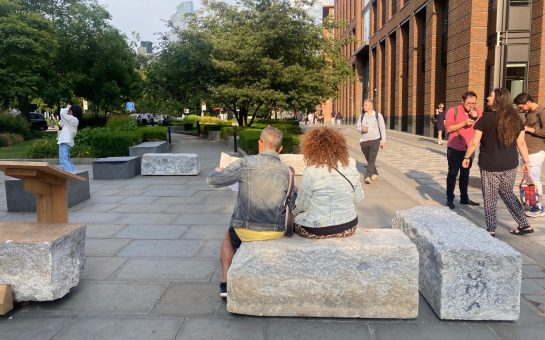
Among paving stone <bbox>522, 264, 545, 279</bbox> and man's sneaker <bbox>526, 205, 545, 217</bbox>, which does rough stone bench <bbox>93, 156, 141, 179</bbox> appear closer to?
man's sneaker <bbox>526, 205, 545, 217</bbox>

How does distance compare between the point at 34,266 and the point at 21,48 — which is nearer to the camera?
the point at 34,266

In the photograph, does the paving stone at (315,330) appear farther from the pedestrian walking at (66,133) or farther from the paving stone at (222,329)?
the pedestrian walking at (66,133)

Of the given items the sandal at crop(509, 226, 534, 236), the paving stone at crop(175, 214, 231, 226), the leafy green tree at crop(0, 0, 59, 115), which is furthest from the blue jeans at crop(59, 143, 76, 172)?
the leafy green tree at crop(0, 0, 59, 115)

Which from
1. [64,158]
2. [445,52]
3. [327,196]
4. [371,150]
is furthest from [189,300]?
[445,52]

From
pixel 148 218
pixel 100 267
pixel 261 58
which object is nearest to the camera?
pixel 100 267

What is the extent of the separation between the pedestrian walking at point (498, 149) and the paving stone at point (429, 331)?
2.59 meters

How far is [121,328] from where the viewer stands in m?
3.60

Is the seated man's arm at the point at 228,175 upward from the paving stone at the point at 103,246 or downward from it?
upward

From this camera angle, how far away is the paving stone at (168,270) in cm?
469

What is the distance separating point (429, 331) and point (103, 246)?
13.1 feet

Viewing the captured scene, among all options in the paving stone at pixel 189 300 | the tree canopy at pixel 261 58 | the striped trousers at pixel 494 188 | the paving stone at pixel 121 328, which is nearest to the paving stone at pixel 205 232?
the paving stone at pixel 189 300

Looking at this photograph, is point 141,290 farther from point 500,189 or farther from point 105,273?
point 500,189

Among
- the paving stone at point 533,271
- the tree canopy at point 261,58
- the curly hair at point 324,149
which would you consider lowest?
the paving stone at point 533,271

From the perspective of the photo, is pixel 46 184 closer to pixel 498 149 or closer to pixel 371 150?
pixel 498 149
